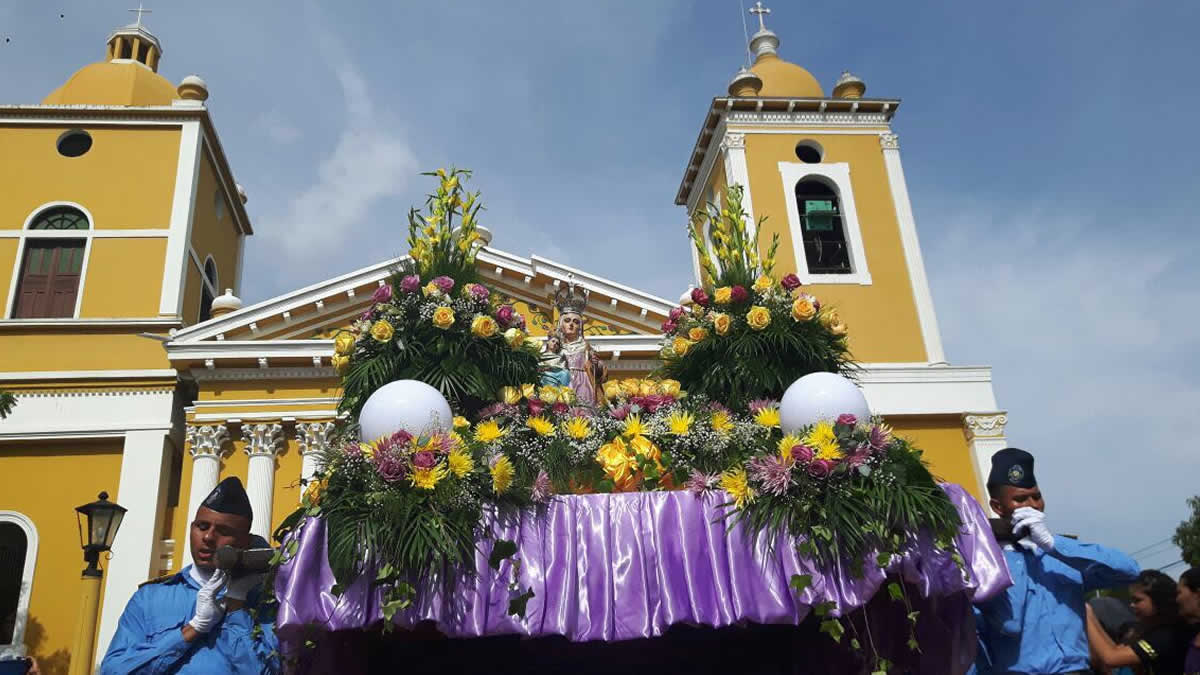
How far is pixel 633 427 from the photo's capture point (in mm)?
4859

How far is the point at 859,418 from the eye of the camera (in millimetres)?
4234

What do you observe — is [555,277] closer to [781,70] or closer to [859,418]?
[781,70]

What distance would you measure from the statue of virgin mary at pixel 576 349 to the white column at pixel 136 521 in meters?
13.0

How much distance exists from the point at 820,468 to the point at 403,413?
194 centimetres

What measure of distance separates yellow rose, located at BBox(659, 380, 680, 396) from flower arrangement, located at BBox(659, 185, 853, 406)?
20cm

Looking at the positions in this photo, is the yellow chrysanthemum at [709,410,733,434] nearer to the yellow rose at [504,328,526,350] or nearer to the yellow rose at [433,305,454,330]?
the yellow rose at [504,328,526,350]

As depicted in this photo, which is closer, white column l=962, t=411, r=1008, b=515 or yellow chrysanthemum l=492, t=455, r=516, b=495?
yellow chrysanthemum l=492, t=455, r=516, b=495

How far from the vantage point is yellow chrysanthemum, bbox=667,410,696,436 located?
15.4 feet

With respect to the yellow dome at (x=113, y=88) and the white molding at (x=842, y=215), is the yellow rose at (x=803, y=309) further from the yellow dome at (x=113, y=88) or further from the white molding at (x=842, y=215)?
the yellow dome at (x=113, y=88)

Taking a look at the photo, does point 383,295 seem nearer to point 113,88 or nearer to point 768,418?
point 768,418

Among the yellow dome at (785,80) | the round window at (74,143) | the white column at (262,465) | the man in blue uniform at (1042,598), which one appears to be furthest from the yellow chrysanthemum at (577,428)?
the round window at (74,143)

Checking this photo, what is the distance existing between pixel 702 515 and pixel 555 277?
14560mm

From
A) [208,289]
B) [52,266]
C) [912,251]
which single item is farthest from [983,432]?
[52,266]

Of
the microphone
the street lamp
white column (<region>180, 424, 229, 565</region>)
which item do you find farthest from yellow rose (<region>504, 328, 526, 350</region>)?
white column (<region>180, 424, 229, 565</region>)
